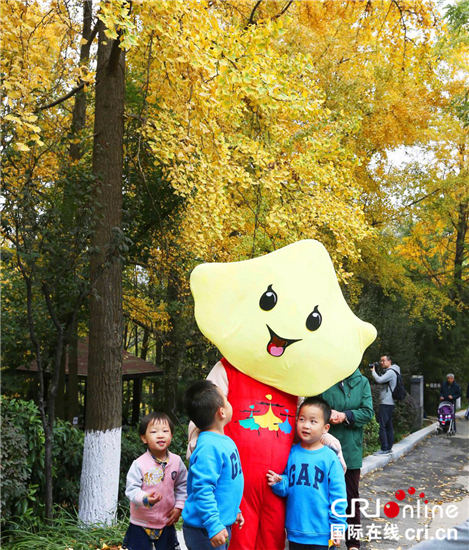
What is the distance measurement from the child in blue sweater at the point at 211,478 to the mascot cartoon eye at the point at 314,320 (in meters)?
0.79

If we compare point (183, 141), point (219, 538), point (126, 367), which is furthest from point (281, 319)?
point (126, 367)

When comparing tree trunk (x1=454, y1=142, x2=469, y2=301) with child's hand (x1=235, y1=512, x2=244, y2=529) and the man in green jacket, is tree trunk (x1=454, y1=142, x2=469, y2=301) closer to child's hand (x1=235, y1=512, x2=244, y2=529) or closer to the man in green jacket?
the man in green jacket

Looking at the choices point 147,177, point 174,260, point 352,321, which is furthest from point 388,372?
point 352,321

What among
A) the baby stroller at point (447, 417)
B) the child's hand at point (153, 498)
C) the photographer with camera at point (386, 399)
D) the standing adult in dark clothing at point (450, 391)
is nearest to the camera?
the child's hand at point (153, 498)

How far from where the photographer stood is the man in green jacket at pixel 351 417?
172 inches

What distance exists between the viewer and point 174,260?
8.17 m

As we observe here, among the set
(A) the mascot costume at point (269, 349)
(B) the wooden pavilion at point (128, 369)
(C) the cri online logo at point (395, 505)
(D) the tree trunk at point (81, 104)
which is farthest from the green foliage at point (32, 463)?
(B) the wooden pavilion at point (128, 369)

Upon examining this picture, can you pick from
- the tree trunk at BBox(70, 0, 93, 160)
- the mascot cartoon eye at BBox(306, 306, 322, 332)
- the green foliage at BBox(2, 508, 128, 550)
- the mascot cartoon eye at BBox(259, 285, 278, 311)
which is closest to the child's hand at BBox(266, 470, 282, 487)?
the mascot cartoon eye at BBox(306, 306, 322, 332)

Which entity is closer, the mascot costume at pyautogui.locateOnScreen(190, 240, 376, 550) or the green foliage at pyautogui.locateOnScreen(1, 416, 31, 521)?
the mascot costume at pyautogui.locateOnScreen(190, 240, 376, 550)

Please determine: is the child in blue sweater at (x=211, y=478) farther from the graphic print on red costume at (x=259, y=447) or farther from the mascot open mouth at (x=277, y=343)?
the mascot open mouth at (x=277, y=343)

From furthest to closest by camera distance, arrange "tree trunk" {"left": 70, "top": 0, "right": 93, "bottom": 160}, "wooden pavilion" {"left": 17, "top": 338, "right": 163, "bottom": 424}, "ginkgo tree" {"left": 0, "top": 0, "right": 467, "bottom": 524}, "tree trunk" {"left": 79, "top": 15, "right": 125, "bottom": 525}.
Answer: "wooden pavilion" {"left": 17, "top": 338, "right": 163, "bottom": 424} < "tree trunk" {"left": 70, "top": 0, "right": 93, "bottom": 160} < "tree trunk" {"left": 79, "top": 15, "right": 125, "bottom": 525} < "ginkgo tree" {"left": 0, "top": 0, "right": 467, "bottom": 524}

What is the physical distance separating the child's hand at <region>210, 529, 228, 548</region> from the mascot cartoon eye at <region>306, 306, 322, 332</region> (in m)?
1.42

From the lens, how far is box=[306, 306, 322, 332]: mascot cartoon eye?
379 cm

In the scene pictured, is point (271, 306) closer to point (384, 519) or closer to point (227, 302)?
point (227, 302)
